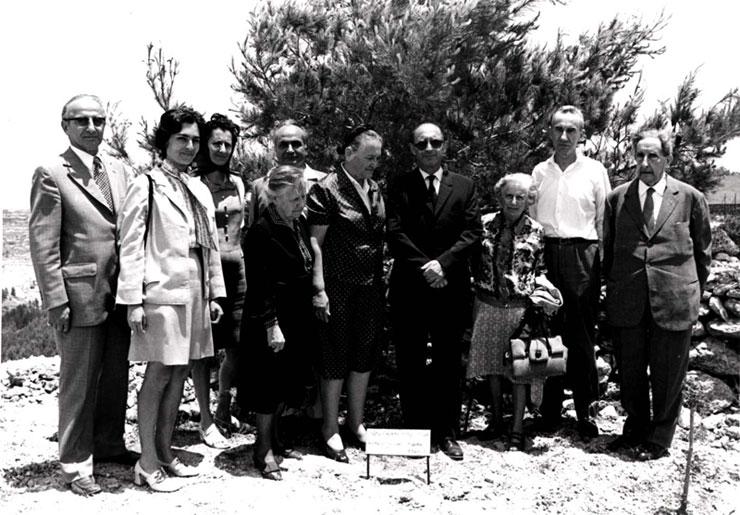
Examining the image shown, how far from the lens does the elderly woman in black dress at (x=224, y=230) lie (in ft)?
13.8

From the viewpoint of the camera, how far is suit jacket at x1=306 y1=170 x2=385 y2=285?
4.06 meters

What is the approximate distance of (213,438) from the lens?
4414 mm

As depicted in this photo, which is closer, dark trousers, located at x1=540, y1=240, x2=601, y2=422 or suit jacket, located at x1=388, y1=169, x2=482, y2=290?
suit jacket, located at x1=388, y1=169, x2=482, y2=290

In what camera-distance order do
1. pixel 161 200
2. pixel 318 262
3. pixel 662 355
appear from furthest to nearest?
pixel 662 355 < pixel 318 262 < pixel 161 200

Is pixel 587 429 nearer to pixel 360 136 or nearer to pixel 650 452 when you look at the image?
pixel 650 452

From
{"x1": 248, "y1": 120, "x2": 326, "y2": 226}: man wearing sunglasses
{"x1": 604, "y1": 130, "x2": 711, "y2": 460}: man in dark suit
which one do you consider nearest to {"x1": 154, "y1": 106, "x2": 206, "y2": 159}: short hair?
{"x1": 248, "y1": 120, "x2": 326, "y2": 226}: man wearing sunglasses

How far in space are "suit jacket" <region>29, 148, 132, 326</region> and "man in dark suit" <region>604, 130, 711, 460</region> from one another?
3039mm

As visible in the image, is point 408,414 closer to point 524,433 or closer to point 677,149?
point 524,433

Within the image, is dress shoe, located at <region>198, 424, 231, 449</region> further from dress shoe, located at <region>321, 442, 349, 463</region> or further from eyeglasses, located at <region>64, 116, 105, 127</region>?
eyeglasses, located at <region>64, 116, 105, 127</region>

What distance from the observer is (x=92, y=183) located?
366cm

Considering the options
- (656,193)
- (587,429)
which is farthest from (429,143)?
(587,429)

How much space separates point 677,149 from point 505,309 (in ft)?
6.35

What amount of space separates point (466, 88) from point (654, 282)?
194 centimetres

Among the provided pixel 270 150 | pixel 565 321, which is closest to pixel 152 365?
pixel 270 150
